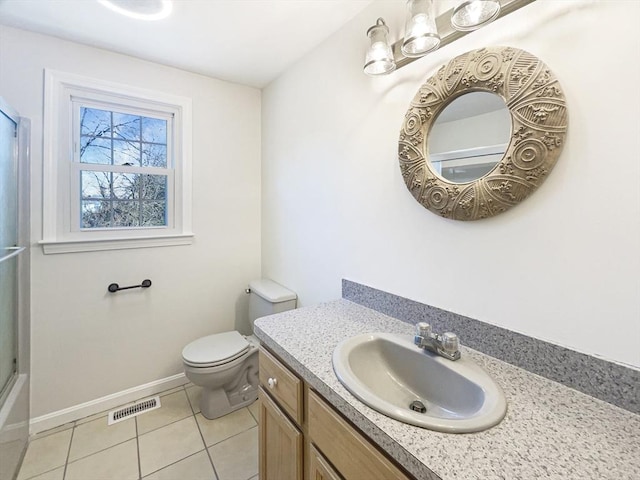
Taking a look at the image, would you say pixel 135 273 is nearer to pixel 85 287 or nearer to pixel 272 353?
pixel 85 287

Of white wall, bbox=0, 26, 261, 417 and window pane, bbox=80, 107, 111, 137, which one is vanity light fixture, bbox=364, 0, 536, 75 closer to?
white wall, bbox=0, 26, 261, 417

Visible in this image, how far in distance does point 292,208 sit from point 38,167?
1.54 meters

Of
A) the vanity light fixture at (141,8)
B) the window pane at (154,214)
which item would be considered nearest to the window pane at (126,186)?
the window pane at (154,214)

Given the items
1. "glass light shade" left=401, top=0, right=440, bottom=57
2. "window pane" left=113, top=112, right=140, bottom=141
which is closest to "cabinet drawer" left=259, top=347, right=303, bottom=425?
"glass light shade" left=401, top=0, right=440, bottom=57

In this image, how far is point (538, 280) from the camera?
0.91m

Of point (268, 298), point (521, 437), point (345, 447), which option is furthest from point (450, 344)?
point (268, 298)

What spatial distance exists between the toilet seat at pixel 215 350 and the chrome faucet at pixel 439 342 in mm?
1294

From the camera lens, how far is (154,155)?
2166mm

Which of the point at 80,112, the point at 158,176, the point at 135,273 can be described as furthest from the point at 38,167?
the point at 135,273

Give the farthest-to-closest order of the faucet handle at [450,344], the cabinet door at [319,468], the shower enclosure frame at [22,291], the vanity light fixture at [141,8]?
1. the shower enclosure frame at [22,291]
2. the vanity light fixture at [141,8]
3. the faucet handle at [450,344]
4. the cabinet door at [319,468]

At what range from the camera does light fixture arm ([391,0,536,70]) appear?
918mm

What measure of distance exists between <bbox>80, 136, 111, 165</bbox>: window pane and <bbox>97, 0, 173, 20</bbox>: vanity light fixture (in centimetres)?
82

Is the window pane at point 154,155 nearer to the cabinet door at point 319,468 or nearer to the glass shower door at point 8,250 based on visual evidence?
the glass shower door at point 8,250

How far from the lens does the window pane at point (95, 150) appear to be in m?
1.91
